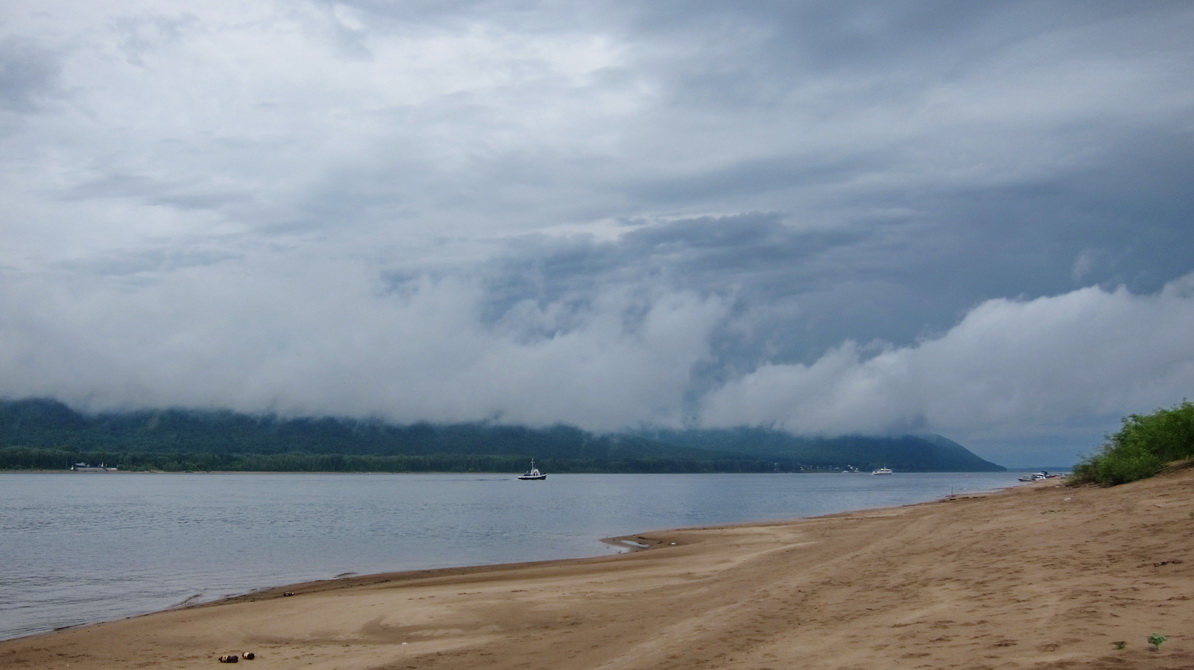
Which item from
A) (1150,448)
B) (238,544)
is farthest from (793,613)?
(238,544)

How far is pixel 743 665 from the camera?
564 inches

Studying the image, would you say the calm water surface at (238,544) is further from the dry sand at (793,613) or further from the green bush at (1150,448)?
the green bush at (1150,448)

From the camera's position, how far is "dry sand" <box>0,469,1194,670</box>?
13.1 metres

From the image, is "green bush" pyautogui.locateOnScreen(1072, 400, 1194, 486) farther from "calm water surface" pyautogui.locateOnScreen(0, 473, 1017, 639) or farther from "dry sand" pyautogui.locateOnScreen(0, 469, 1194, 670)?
"calm water surface" pyautogui.locateOnScreen(0, 473, 1017, 639)

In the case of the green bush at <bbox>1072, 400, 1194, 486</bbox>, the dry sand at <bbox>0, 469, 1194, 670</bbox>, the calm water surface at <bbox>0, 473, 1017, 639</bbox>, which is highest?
the green bush at <bbox>1072, 400, 1194, 486</bbox>

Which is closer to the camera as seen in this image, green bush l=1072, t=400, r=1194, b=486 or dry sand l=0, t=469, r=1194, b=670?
dry sand l=0, t=469, r=1194, b=670

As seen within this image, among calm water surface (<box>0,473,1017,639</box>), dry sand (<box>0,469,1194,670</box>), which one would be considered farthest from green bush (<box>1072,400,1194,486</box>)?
calm water surface (<box>0,473,1017,639</box>)

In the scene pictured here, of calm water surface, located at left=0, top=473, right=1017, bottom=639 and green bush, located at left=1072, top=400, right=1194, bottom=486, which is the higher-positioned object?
green bush, located at left=1072, top=400, right=1194, bottom=486

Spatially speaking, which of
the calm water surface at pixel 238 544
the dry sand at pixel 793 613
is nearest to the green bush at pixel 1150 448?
the dry sand at pixel 793 613

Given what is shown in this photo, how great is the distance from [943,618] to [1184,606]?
11.7 ft

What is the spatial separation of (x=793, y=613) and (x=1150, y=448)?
2955 cm

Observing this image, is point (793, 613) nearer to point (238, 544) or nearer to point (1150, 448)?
point (1150, 448)

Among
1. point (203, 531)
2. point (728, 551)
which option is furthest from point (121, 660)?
point (203, 531)

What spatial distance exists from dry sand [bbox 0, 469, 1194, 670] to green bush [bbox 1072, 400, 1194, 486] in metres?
5.26
